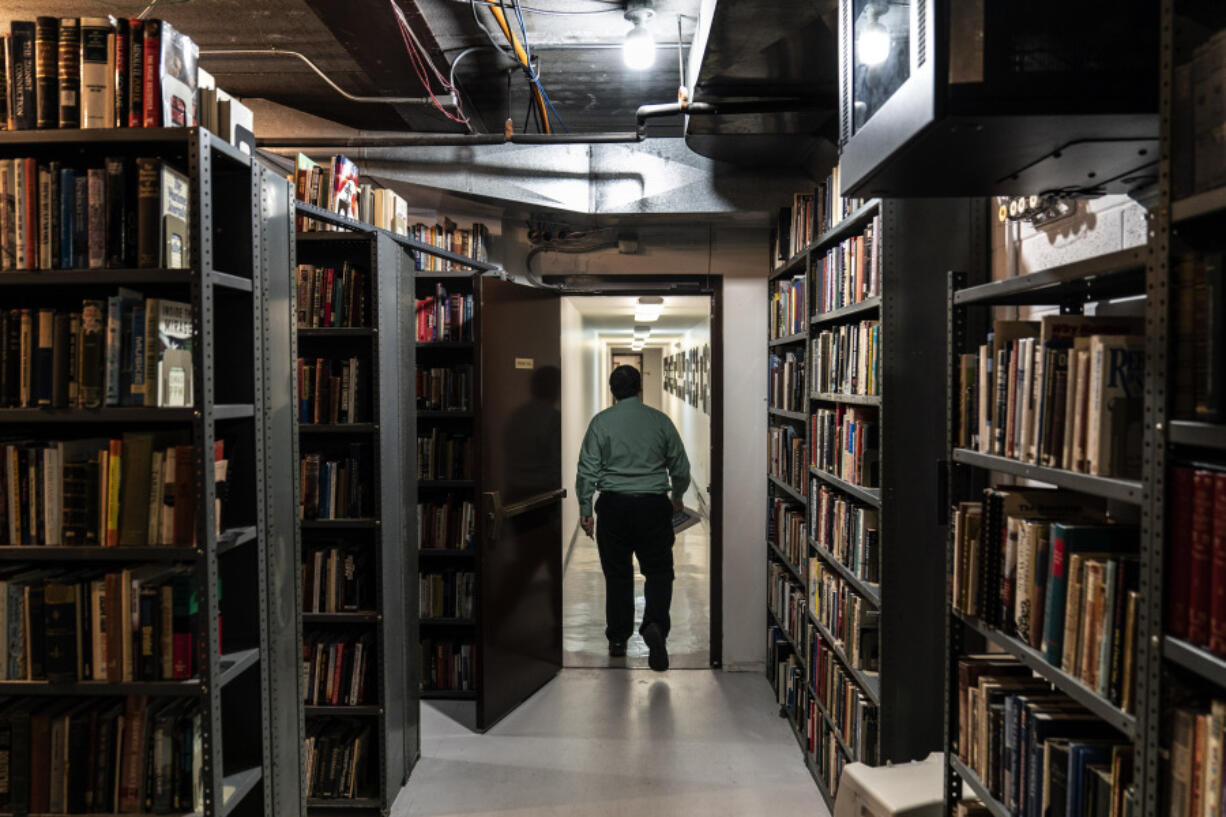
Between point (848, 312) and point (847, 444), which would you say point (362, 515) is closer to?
point (847, 444)

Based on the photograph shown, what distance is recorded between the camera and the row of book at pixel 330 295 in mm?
3305

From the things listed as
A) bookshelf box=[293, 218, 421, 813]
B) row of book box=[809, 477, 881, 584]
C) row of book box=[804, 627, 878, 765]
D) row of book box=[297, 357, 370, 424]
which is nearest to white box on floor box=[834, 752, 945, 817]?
row of book box=[804, 627, 878, 765]

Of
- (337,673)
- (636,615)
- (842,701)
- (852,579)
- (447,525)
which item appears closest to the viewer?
(852,579)

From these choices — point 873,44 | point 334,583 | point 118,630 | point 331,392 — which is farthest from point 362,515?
A: point 873,44

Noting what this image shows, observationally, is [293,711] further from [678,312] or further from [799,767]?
[678,312]

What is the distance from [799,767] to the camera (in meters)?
3.50

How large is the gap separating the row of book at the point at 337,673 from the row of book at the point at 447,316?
1597 millimetres

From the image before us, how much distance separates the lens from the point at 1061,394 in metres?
1.42

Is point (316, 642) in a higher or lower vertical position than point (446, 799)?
higher

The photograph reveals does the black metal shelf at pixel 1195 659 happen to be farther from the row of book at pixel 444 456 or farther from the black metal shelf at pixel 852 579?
the row of book at pixel 444 456

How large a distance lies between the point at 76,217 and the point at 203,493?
2.29 feet

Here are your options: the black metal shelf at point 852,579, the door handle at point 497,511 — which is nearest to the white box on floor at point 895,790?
the black metal shelf at point 852,579

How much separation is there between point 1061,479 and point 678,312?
7340mm

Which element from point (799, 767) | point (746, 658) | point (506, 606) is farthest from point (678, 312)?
point (799, 767)
